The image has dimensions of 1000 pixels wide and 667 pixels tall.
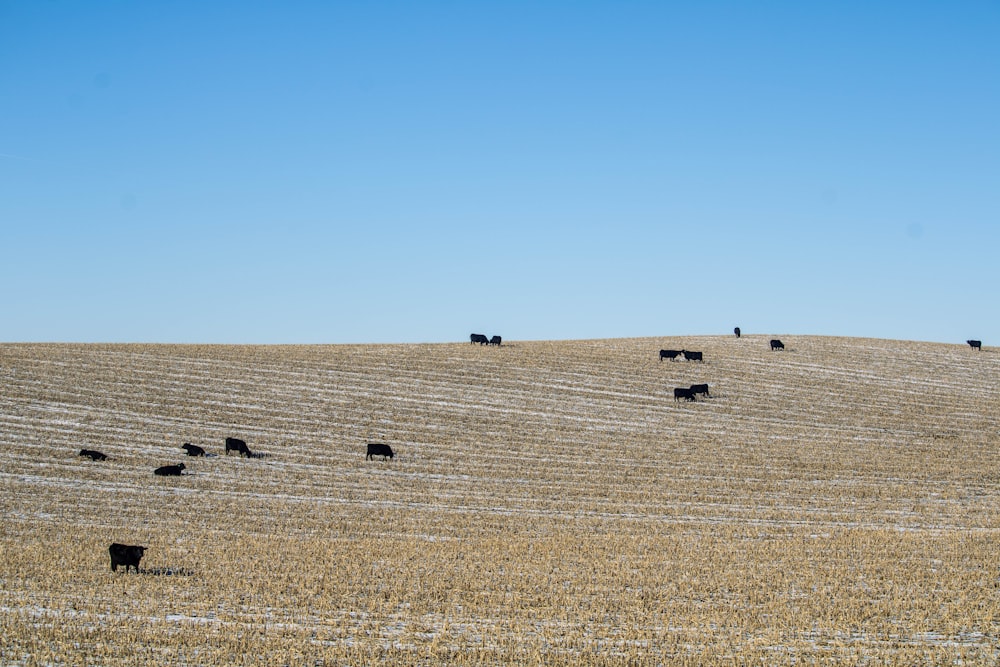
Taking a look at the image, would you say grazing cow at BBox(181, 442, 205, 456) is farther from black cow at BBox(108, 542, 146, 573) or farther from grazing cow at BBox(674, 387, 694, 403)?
grazing cow at BBox(674, 387, 694, 403)

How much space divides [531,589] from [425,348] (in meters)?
43.6

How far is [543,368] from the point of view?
55719mm

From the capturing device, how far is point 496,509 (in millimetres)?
29172

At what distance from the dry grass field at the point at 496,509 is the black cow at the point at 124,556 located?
1.45 feet

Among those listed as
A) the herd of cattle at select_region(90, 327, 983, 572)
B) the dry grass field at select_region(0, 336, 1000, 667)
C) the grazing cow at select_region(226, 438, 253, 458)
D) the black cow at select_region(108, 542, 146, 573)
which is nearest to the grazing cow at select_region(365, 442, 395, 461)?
the herd of cattle at select_region(90, 327, 983, 572)

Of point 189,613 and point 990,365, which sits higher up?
point 990,365

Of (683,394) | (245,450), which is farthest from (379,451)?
(683,394)

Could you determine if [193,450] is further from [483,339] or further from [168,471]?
[483,339]

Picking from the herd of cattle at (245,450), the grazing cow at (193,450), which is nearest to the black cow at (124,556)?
the herd of cattle at (245,450)

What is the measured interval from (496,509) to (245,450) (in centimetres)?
1171

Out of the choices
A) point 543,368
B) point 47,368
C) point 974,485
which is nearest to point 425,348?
point 543,368

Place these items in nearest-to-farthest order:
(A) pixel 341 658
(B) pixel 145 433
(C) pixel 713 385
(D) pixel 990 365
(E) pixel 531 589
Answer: (A) pixel 341 658 → (E) pixel 531 589 → (B) pixel 145 433 → (C) pixel 713 385 → (D) pixel 990 365

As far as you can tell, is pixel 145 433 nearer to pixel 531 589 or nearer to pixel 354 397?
pixel 354 397

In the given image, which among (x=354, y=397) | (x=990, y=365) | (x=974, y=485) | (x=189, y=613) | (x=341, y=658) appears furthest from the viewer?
(x=990, y=365)
